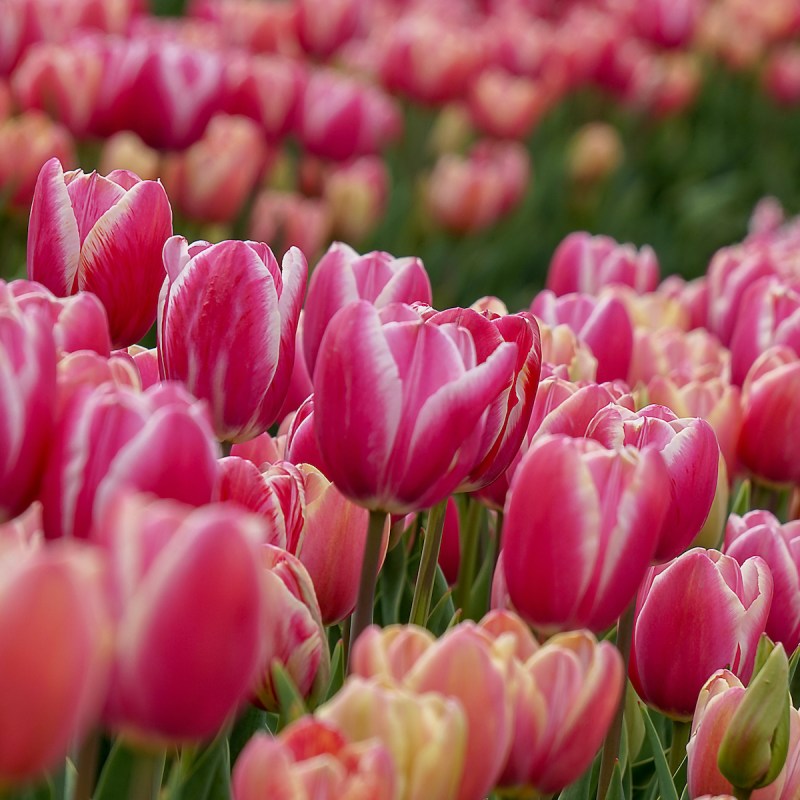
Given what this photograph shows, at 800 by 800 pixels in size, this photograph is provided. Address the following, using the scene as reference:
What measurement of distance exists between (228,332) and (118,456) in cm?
22

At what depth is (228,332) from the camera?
79cm

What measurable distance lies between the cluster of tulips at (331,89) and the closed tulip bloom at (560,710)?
143 cm

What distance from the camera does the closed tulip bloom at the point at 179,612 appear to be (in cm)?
47

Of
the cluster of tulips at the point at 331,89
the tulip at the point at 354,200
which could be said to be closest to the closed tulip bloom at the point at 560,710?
the cluster of tulips at the point at 331,89

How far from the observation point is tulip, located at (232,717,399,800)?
51cm

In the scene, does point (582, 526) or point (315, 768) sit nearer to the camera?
point (315, 768)

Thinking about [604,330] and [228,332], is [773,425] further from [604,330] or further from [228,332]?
[228,332]

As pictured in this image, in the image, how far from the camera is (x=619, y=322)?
125 centimetres

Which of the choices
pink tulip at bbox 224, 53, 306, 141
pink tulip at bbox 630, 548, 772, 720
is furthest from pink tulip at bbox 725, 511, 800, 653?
pink tulip at bbox 224, 53, 306, 141

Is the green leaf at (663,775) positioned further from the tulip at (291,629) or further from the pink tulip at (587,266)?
the pink tulip at (587,266)

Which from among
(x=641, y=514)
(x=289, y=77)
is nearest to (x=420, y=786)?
(x=641, y=514)

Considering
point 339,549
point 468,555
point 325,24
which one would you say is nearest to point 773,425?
point 468,555

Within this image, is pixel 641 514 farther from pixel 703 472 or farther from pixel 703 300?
pixel 703 300

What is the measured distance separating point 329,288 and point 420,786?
485 millimetres
